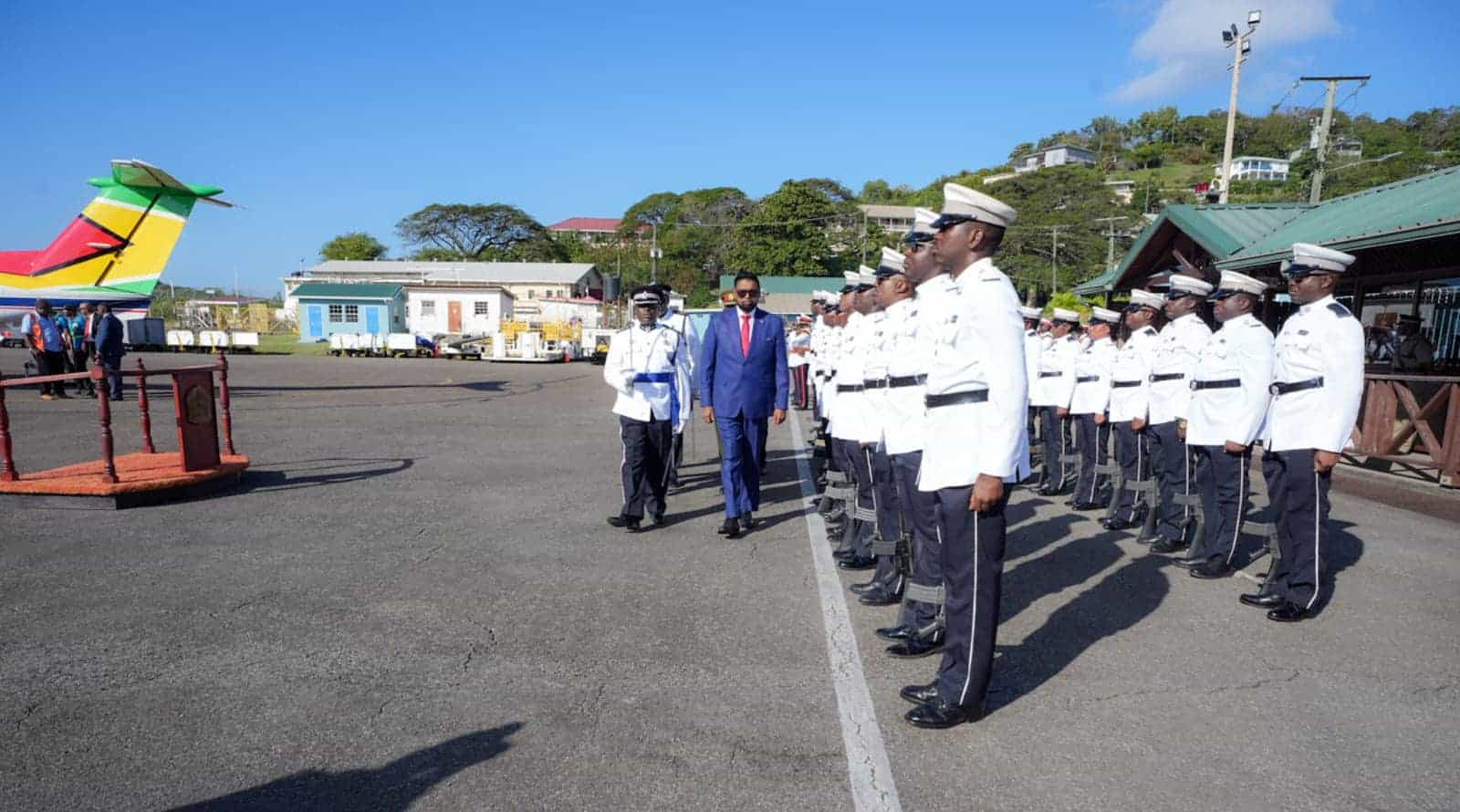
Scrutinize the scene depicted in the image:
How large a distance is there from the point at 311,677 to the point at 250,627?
874mm

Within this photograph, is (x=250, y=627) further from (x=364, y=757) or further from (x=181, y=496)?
(x=181, y=496)

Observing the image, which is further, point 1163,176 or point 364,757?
point 1163,176

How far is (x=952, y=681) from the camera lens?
334cm

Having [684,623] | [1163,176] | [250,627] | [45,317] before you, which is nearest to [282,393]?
[45,317]

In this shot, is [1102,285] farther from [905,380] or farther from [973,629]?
[973,629]

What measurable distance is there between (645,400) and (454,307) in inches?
1753

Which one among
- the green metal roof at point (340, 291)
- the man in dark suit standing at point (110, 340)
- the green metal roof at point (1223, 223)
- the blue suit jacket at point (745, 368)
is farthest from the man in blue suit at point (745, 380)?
the green metal roof at point (340, 291)

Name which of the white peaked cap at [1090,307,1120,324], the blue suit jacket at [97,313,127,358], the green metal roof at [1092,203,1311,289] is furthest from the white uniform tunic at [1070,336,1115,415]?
the blue suit jacket at [97,313,127,358]

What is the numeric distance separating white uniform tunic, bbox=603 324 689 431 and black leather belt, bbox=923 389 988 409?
3.38 m

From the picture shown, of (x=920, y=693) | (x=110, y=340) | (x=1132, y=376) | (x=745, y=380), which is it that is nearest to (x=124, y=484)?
(x=745, y=380)

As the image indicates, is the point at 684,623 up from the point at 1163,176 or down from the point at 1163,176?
down

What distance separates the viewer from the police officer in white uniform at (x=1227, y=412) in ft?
17.3

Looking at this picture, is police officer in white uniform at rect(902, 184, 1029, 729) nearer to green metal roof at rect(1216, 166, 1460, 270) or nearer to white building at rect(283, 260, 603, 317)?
green metal roof at rect(1216, 166, 1460, 270)

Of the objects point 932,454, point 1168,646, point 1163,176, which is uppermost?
point 1163,176
